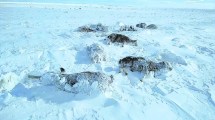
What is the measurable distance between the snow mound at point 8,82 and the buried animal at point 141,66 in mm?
2233

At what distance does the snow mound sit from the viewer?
4730 mm

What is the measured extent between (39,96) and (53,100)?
29 centimetres

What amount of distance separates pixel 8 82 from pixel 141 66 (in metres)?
2.77

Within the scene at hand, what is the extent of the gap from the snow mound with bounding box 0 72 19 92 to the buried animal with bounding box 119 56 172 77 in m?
2.23

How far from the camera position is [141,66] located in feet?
18.9

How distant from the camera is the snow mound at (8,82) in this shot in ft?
15.5

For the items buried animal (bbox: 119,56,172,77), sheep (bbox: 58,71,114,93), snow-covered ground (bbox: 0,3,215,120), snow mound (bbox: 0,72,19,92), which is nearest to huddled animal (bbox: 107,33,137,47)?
snow-covered ground (bbox: 0,3,215,120)

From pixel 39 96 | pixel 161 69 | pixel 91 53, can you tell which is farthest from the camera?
pixel 91 53

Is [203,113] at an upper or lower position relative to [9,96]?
lower

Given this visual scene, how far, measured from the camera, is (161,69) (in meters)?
5.74

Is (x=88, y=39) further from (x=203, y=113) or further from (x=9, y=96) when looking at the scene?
(x=203, y=113)

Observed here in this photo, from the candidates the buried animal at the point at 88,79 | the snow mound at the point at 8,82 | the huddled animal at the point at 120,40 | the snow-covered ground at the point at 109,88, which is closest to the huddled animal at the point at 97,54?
the snow-covered ground at the point at 109,88

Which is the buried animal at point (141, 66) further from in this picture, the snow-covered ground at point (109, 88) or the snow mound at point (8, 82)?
the snow mound at point (8, 82)

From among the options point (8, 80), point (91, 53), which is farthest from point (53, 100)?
point (91, 53)
